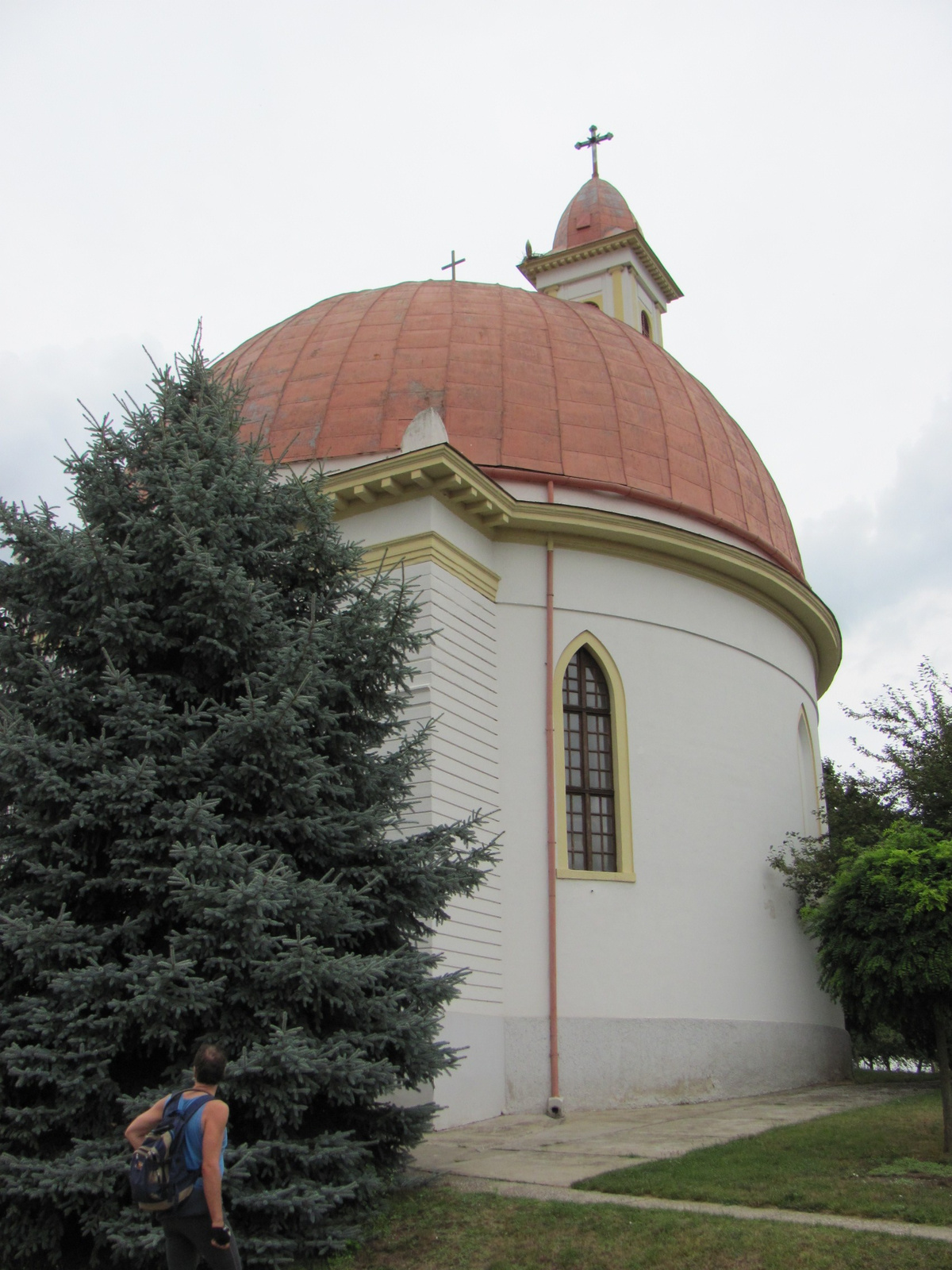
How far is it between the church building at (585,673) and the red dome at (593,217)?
11.0 meters

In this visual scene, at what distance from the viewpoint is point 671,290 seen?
2984 centimetres

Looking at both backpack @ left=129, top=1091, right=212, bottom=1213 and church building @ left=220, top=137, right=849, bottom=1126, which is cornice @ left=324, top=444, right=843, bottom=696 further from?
backpack @ left=129, top=1091, right=212, bottom=1213

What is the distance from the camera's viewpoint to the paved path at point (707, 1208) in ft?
22.3

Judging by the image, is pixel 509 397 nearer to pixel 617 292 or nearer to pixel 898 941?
pixel 898 941

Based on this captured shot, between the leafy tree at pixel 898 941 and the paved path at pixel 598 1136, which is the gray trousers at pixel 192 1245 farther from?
the leafy tree at pixel 898 941

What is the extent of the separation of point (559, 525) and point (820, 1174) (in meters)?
8.76

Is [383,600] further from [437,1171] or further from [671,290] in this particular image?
[671,290]

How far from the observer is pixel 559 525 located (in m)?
15.2

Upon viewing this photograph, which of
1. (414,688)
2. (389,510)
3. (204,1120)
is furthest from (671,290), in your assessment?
(204,1120)

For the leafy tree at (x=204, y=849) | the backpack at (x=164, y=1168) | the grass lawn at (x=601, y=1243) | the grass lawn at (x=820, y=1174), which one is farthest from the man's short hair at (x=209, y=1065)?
the grass lawn at (x=820, y=1174)

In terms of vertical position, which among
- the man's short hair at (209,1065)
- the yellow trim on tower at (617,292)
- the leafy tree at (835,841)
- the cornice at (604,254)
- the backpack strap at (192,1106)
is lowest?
the backpack strap at (192,1106)

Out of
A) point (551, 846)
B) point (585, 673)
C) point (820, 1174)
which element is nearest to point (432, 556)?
point (585, 673)

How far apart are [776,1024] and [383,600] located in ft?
33.3

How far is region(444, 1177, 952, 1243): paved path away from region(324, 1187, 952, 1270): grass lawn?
0.54ft
